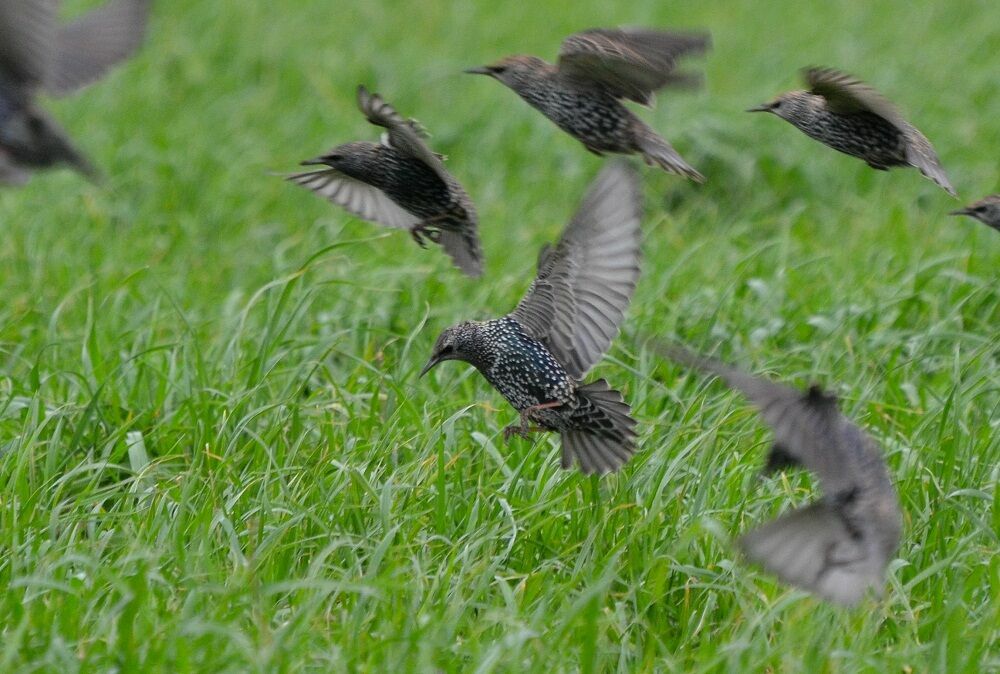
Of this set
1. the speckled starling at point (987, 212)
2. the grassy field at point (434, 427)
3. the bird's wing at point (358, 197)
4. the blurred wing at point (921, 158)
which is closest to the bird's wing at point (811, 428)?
the grassy field at point (434, 427)

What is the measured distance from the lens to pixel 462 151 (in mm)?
8461

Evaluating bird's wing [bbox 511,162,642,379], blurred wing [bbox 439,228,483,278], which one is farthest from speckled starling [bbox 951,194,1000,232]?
blurred wing [bbox 439,228,483,278]

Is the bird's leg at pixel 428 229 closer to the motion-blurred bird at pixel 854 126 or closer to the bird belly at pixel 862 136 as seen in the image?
the motion-blurred bird at pixel 854 126

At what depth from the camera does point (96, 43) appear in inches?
221

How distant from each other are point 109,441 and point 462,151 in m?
4.73

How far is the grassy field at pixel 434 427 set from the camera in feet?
10.1

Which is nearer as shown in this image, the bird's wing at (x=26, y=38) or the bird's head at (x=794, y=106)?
the bird's head at (x=794, y=106)

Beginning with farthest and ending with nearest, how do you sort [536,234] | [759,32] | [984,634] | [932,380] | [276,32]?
[759,32] < [276,32] < [536,234] < [932,380] < [984,634]

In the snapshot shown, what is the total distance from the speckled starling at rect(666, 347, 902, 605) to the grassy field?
144mm

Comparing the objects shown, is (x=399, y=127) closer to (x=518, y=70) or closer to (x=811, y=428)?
(x=518, y=70)

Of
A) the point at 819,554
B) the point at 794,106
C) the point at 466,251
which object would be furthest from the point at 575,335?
the point at 819,554

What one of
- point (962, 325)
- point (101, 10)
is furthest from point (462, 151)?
point (962, 325)

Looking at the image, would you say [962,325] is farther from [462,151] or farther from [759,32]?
[759,32]

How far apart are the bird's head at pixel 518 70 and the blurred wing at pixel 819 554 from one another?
4.74 feet
